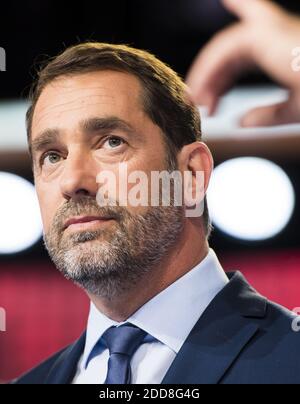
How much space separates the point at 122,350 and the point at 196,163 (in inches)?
14.2

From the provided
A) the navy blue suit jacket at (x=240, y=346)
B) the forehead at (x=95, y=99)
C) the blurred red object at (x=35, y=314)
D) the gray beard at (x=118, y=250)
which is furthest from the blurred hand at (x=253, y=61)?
the blurred red object at (x=35, y=314)

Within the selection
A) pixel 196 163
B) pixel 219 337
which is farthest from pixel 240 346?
pixel 196 163

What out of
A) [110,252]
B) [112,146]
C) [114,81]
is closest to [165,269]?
[110,252]

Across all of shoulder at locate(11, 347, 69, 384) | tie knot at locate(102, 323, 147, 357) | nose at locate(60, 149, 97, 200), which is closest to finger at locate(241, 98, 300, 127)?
nose at locate(60, 149, 97, 200)

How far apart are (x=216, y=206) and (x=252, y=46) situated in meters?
0.31

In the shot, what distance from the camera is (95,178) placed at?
46.8 inches

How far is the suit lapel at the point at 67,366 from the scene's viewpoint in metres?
1.26

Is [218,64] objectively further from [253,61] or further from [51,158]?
[51,158]

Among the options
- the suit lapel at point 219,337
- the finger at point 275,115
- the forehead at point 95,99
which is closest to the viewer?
the suit lapel at point 219,337

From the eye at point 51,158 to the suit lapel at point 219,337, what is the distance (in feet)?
1.22

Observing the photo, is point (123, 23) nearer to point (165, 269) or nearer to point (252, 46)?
point (252, 46)

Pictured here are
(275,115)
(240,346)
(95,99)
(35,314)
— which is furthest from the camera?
(35,314)

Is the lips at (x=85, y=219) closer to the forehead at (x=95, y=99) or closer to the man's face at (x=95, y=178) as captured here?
the man's face at (x=95, y=178)

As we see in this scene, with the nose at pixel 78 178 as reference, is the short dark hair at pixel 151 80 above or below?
above
